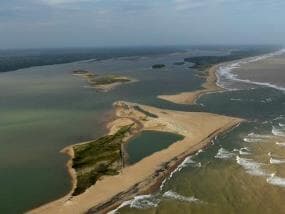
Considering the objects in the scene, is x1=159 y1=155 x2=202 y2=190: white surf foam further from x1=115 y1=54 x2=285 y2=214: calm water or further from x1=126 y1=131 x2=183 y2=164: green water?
x1=126 y1=131 x2=183 y2=164: green water

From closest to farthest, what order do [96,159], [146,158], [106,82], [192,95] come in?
[96,159], [146,158], [192,95], [106,82]

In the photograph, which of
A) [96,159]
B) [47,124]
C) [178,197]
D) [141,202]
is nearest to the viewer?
[141,202]

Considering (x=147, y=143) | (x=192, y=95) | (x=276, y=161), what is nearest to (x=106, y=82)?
(x=192, y=95)

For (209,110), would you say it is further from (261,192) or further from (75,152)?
(261,192)

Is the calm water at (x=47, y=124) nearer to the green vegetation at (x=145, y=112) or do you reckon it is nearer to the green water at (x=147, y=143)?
the green vegetation at (x=145, y=112)

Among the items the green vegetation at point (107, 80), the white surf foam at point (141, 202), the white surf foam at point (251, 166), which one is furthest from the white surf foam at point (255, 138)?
the green vegetation at point (107, 80)

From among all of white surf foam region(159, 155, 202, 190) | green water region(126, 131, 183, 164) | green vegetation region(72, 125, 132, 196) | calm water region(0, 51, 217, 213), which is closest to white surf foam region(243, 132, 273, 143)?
green water region(126, 131, 183, 164)

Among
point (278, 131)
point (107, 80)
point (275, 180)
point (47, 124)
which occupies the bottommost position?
point (275, 180)

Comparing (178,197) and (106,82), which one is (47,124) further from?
(106,82)
